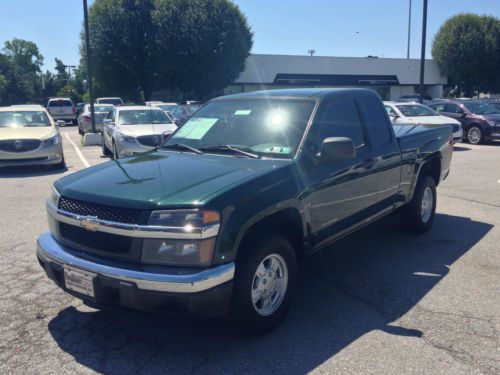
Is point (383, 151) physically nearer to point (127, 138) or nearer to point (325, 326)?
point (325, 326)

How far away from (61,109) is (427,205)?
33.1 m

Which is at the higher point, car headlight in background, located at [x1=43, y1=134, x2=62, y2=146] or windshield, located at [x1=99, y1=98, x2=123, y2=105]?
windshield, located at [x1=99, y1=98, x2=123, y2=105]

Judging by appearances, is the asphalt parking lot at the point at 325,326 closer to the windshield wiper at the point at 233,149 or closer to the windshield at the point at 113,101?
the windshield wiper at the point at 233,149

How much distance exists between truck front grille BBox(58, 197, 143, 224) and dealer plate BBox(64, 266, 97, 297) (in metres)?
0.39

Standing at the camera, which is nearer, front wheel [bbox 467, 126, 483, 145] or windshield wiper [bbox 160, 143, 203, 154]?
windshield wiper [bbox 160, 143, 203, 154]

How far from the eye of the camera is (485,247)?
580 cm

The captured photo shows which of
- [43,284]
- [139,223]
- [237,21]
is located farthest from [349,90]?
[237,21]

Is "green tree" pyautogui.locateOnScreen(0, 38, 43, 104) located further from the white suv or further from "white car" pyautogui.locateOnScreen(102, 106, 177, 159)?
"white car" pyautogui.locateOnScreen(102, 106, 177, 159)

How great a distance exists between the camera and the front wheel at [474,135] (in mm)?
17516

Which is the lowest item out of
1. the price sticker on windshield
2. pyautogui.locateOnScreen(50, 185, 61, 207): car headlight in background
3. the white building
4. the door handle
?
pyautogui.locateOnScreen(50, 185, 61, 207): car headlight in background

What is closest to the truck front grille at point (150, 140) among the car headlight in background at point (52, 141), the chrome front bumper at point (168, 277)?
the car headlight in background at point (52, 141)

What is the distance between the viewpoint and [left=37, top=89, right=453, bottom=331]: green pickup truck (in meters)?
3.16

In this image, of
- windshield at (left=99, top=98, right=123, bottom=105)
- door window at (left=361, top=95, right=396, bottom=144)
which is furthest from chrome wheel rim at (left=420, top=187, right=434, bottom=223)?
windshield at (left=99, top=98, right=123, bottom=105)

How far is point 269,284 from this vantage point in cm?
370
